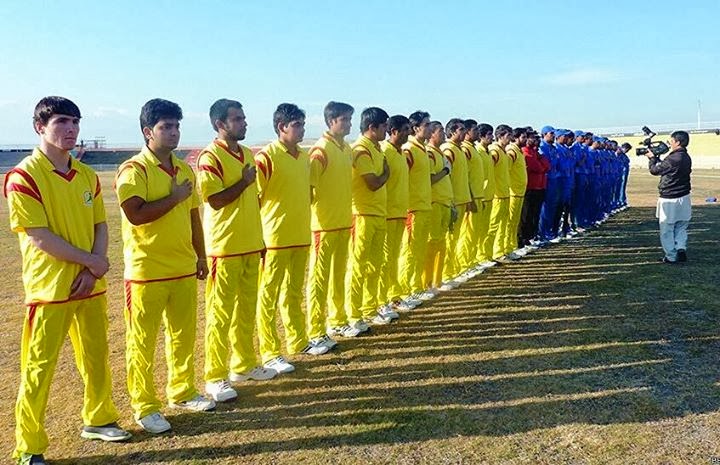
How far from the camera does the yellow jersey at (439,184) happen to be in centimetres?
689

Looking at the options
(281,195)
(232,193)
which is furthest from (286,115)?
(232,193)

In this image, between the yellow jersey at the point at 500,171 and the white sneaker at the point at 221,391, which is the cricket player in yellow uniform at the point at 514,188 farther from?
the white sneaker at the point at 221,391

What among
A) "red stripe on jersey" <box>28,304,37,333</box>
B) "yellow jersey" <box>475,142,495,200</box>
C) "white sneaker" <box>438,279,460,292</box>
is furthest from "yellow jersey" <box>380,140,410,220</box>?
"red stripe on jersey" <box>28,304,37,333</box>

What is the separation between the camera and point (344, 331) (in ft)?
18.7

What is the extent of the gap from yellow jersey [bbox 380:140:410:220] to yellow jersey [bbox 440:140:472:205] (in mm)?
1595

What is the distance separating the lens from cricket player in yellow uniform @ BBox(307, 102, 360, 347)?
5.24 m

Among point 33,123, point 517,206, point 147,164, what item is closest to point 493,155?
point 517,206

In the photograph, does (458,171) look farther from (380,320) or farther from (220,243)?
(220,243)

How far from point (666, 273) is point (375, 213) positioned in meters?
4.68

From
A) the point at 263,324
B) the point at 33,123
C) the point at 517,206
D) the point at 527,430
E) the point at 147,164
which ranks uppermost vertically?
the point at 33,123

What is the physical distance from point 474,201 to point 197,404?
521 cm

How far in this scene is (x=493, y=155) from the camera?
30.0 ft

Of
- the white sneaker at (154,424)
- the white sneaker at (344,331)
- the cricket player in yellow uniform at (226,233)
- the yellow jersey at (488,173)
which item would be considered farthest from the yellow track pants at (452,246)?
the white sneaker at (154,424)

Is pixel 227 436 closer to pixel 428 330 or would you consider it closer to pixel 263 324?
pixel 263 324
